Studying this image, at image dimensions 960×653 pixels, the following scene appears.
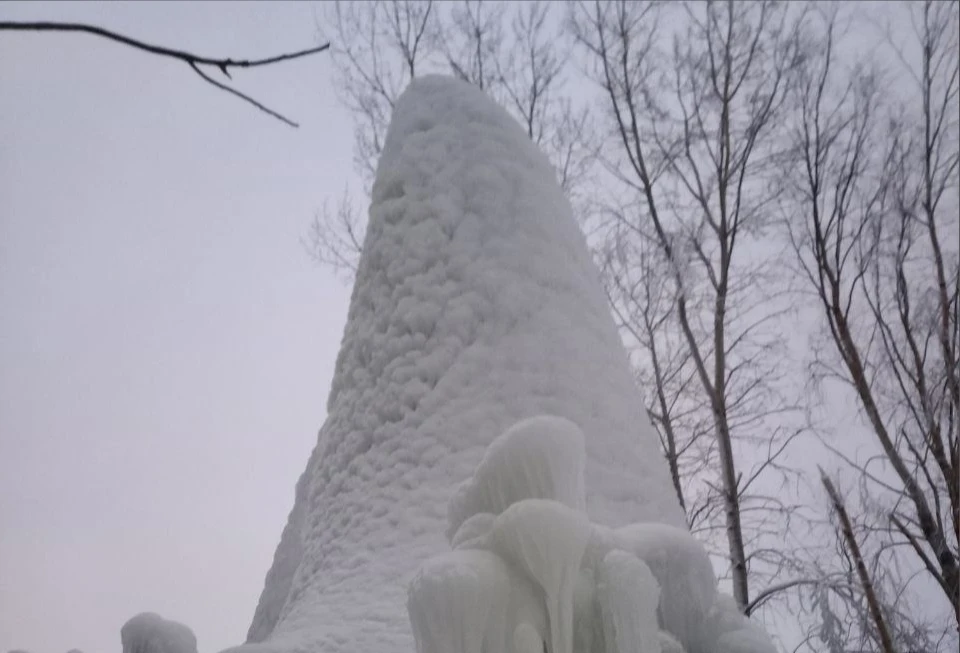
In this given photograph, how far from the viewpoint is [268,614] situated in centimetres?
342

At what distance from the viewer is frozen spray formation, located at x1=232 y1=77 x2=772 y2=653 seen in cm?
174

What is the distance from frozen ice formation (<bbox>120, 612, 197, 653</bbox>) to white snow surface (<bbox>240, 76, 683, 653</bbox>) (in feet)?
0.86

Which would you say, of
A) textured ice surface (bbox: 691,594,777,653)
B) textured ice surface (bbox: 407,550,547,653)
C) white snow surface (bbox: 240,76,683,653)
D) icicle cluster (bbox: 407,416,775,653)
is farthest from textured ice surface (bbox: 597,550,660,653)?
white snow surface (bbox: 240,76,683,653)

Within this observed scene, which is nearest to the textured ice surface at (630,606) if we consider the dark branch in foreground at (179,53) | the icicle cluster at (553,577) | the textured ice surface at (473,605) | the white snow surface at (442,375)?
the icicle cluster at (553,577)

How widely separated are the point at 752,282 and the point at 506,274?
262 inches

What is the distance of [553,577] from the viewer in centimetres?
170

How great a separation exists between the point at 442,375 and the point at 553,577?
1178mm

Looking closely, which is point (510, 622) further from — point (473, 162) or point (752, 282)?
point (752, 282)

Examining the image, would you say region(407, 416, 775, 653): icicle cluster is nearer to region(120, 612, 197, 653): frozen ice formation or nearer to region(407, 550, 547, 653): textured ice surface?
region(407, 550, 547, 653): textured ice surface

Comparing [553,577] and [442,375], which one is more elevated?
[442,375]

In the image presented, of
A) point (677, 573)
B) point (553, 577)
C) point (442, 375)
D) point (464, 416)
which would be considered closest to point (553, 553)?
point (553, 577)

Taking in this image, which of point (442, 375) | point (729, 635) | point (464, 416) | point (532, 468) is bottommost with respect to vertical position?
point (729, 635)

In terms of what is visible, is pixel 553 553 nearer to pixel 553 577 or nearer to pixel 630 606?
pixel 553 577

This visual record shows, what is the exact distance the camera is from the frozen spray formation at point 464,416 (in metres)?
1.74
